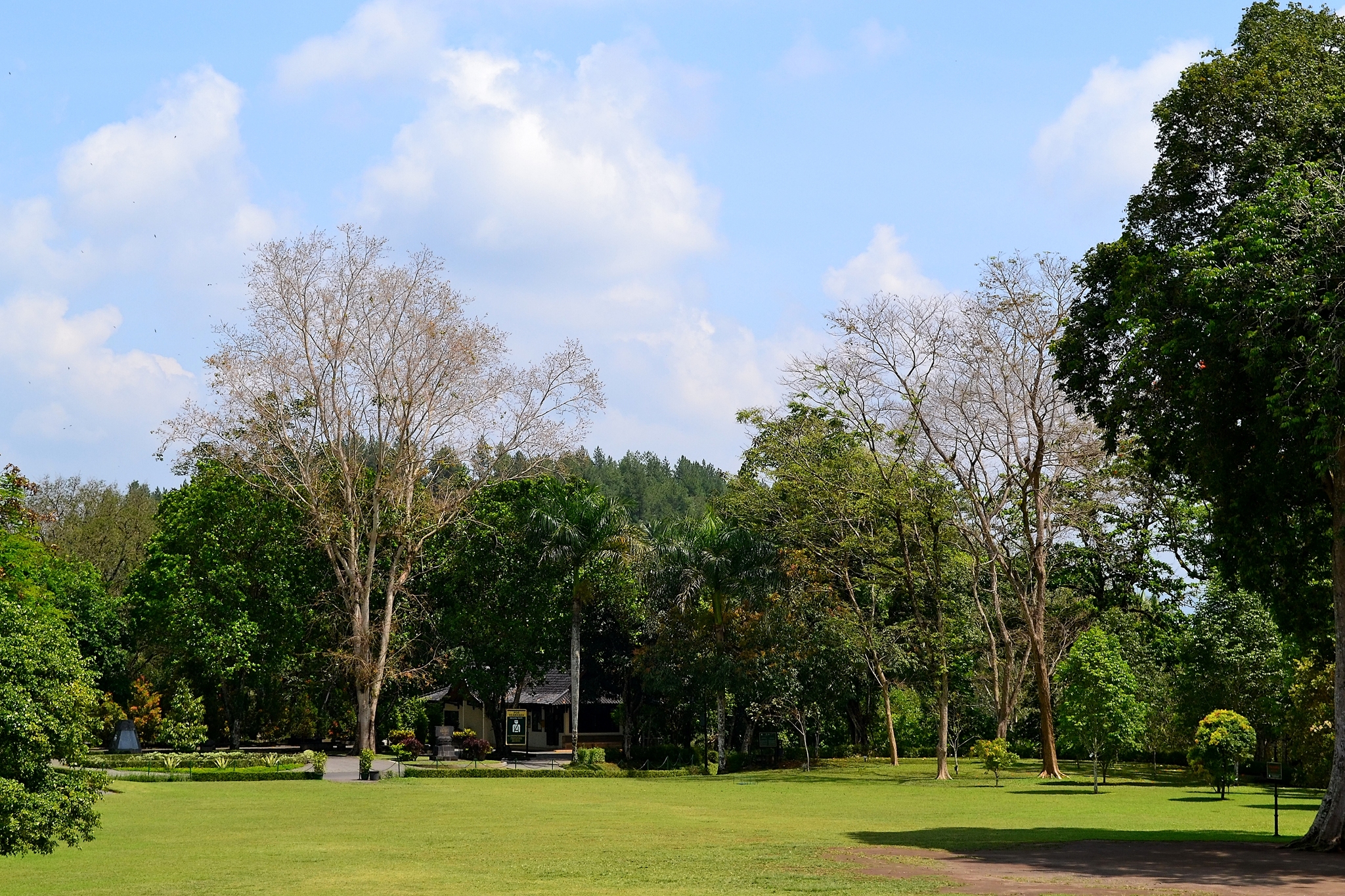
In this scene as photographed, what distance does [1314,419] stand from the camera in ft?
51.8

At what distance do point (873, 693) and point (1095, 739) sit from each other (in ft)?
49.8

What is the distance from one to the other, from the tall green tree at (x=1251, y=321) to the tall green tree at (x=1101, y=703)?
1275 centimetres

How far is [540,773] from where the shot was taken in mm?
39125

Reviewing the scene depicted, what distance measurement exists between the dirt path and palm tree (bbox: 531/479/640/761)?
87.9ft

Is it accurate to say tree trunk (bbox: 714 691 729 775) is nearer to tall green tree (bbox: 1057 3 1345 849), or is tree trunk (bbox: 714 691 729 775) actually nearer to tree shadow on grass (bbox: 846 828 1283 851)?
tree shadow on grass (bbox: 846 828 1283 851)

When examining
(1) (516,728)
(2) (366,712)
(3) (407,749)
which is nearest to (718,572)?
(2) (366,712)

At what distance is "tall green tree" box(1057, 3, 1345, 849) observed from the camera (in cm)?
1536

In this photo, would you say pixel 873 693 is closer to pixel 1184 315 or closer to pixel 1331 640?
pixel 1331 640

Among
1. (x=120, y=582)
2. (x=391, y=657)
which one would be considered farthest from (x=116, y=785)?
(x=120, y=582)

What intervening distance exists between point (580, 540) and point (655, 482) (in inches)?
2599

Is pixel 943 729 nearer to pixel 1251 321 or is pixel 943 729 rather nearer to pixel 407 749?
pixel 407 749

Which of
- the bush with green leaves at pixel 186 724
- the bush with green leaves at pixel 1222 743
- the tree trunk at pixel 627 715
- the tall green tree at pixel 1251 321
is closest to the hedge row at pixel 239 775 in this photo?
the bush with green leaves at pixel 186 724

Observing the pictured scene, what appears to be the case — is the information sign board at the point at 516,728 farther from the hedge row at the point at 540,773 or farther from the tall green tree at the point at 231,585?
the hedge row at the point at 540,773

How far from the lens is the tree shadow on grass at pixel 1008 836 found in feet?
58.7
